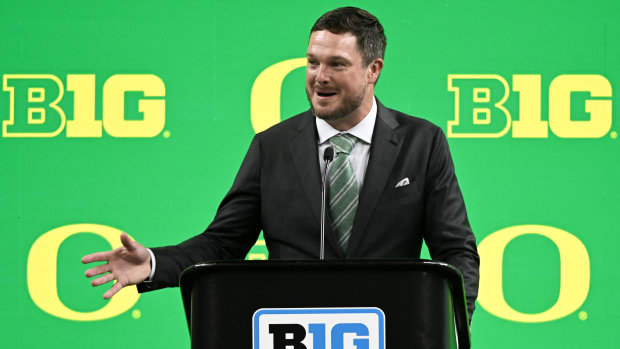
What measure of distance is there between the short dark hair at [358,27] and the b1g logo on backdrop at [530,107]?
96cm

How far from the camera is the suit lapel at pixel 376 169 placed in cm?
208

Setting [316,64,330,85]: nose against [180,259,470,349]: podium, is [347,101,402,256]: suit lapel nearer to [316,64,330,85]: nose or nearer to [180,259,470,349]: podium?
[316,64,330,85]: nose

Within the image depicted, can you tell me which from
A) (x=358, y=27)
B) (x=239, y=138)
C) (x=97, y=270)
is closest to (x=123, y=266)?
(x=97, y=270)

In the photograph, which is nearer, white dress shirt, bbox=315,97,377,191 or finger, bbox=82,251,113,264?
finger, bbox=82,251,113,264

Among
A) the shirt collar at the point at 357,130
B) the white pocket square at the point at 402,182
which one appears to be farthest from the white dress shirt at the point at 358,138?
the white pocket square at the point at 402,182

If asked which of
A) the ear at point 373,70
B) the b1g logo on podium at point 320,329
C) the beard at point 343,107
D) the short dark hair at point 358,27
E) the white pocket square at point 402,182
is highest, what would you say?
the short dark hair at point 358,27

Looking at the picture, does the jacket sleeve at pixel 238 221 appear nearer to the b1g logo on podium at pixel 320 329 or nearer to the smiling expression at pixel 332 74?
the smiling expression at pixel 332 74

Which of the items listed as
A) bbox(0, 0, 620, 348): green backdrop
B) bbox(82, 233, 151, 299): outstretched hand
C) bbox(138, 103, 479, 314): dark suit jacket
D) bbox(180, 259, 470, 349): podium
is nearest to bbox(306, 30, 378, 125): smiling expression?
bbox(138, 103, 479, 314): dark suit jacket

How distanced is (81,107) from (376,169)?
1.53m

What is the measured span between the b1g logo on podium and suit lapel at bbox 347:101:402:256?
70cm

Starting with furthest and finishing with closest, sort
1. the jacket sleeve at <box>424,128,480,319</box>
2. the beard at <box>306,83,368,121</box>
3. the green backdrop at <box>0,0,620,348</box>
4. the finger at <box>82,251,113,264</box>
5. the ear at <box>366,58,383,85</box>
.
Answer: the green backdrop at <box>0,0,620,348</box> < the ear at <box>366,58,383,85</box> < the beard at <box>306,83,368,121</box> < the jacket sleeve at <box>424,128,480,319</box> < the finger at <box>82,251,113,264</box>

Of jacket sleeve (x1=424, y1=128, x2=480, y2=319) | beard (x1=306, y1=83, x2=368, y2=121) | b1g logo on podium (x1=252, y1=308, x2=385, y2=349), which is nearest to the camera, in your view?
b1g logo on podium (x1=252, y1=308, x2=385, y2=349)

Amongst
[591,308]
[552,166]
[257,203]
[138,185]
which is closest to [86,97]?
[138,185]

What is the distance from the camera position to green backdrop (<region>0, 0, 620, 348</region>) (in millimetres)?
3115
